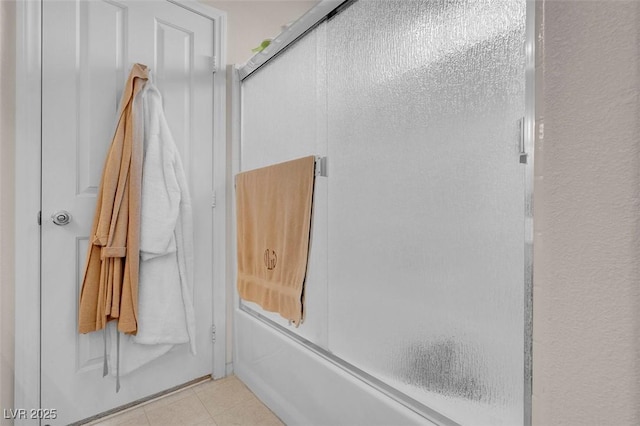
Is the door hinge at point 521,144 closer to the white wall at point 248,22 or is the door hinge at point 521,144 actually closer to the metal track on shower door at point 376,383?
the metal track on shower door at point 376,383

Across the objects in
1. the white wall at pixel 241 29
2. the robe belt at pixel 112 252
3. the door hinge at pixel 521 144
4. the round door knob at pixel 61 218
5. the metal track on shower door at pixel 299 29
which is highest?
the white wall at pixel 241 29

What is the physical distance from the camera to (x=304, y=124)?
1381 millimetres

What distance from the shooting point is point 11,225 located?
4.35 ft

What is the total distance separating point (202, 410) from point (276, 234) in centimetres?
87

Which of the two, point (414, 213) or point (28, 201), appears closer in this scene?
point (414, 213)

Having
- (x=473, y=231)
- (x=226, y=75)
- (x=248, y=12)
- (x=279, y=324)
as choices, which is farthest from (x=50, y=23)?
(x=473, y=231)

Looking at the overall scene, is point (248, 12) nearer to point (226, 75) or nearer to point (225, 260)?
point (226, 75)

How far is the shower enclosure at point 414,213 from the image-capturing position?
0.75 metres

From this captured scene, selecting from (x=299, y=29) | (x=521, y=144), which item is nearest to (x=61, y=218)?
(x=299, y=29)

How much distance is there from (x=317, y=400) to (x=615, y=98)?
1296mm

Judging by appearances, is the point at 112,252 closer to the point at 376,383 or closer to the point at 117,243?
the point at 117,243

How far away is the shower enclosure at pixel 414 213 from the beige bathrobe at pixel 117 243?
0.65 m

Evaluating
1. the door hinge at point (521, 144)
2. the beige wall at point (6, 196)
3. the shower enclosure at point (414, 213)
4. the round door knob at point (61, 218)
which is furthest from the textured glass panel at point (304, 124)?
the beige wall at point (6, 196)

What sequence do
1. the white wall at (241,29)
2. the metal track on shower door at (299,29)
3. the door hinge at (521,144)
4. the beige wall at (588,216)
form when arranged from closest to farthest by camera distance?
1. the beige wall at (588,216)
2. the door hinge at (521,144)
3. the metal track on shower door at (299,29)
4. the white wall at (241,29)
